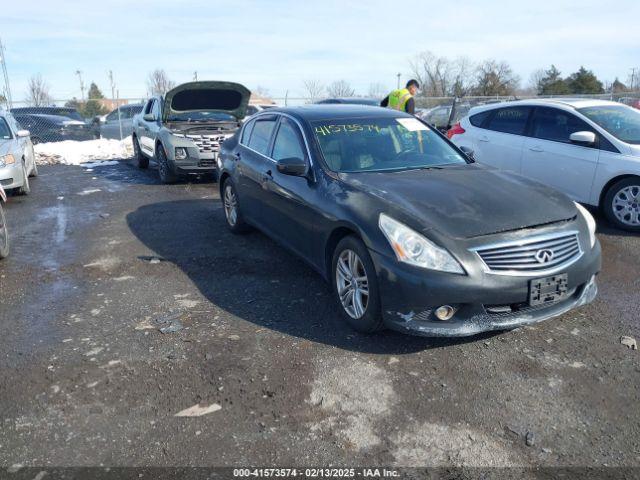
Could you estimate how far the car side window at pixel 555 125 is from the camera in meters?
7.23

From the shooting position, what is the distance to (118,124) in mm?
19672

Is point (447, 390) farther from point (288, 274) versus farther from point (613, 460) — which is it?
point (288, 274)

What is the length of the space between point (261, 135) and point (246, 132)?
563 millimetres

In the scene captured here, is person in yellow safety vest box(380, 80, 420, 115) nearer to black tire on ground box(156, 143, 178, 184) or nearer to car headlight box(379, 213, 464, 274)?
black tire on ground box(156, 143, 178, 184)

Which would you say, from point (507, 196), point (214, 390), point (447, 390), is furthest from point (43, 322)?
point (507, 196)

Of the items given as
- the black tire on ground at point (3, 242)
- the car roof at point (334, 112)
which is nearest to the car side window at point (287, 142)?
the car roof at point (334, 112)

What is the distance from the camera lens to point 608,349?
3863 millimetres

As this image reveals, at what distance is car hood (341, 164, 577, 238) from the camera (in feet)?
12.3

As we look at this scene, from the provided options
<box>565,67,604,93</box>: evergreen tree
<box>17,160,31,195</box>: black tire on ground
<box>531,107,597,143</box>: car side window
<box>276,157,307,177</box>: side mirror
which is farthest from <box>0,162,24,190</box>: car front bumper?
<box>565,67,604,93</box>: evergreen tree

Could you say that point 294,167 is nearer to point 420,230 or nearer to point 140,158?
point 420,230

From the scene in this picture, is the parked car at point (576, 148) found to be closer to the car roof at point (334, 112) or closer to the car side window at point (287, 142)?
the car roof at point (334, 112)

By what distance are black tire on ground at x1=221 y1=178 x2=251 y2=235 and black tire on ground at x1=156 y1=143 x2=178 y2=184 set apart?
403 cm

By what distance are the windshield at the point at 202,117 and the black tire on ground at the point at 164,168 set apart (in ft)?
2.15

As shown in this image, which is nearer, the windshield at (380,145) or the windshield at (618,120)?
the windshield at (380,145)
